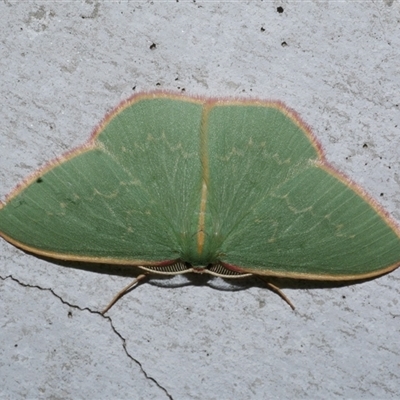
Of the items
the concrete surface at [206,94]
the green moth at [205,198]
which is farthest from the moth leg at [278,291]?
the green moth at [205,198]

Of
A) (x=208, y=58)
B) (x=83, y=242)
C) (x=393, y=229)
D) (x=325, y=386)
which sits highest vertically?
(x=208, y=58)

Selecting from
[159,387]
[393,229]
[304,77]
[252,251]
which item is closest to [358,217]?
[393,229]

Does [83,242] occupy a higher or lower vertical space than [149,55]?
lower

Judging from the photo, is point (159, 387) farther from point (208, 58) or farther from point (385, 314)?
point (208, 58)

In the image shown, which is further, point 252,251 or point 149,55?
point 149,55

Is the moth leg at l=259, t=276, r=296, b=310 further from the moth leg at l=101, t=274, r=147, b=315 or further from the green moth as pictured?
the moth leg at l=101, t=274, r=147, b=315

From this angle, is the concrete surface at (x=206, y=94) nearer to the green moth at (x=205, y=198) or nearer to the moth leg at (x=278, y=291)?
the moth leg at (x=278, y=291)

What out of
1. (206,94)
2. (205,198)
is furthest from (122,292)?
(206,94)
